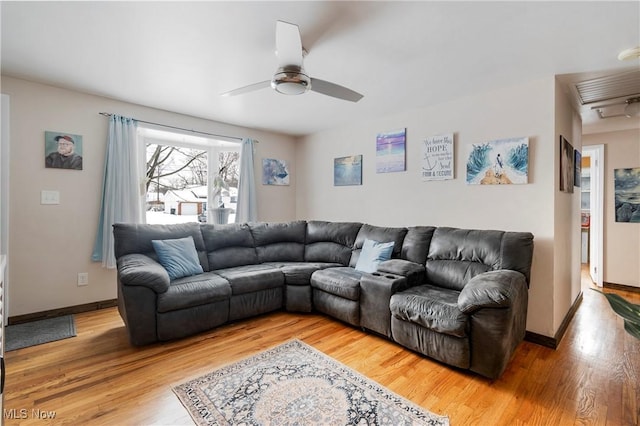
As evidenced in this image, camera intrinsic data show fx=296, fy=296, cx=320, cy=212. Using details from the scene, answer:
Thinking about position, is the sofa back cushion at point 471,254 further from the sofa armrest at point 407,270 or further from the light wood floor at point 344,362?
the light wood floor at point 344,362

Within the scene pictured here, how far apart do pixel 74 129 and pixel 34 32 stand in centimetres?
139

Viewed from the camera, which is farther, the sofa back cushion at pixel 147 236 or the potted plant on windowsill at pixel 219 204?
the potted plant on windowsill at pixel 219 204

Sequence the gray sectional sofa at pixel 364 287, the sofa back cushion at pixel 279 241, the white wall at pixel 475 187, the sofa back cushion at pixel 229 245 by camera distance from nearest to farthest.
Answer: the gray sectional sofa at pixel 364 287 → the white wall at pixel 475 187 → the sofa back cushion at pixel 229 245 → the sofa back cushion at pixel 279 241

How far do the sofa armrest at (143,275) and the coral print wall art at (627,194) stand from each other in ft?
19.4

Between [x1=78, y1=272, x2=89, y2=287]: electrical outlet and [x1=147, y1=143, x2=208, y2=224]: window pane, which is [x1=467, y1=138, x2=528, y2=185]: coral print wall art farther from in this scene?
[x1=78, y1=272, x2=89, y2=287]: electrical outlet

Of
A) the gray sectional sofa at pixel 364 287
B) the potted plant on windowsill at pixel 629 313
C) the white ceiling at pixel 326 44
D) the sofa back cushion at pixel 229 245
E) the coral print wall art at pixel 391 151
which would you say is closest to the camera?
the potted plant on windowsill at pixel 629 313

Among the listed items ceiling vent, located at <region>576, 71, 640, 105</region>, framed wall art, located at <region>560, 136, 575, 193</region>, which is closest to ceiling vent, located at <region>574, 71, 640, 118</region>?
ceiling vent, located at <region>576, 71, 640, 105</region>

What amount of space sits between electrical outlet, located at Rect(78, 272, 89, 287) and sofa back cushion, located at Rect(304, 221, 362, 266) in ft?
8.30

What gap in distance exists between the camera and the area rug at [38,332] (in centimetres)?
254

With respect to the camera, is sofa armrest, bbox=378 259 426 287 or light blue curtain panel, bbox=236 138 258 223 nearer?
sofa armrest, bbox=378 259 426 287

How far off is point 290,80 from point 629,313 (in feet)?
6.79

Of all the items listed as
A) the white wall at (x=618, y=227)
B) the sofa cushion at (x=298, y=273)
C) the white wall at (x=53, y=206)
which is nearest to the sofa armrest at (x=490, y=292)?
the sofa cushion at (x=298, y=273)

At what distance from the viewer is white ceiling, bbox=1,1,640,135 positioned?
70.4 inches

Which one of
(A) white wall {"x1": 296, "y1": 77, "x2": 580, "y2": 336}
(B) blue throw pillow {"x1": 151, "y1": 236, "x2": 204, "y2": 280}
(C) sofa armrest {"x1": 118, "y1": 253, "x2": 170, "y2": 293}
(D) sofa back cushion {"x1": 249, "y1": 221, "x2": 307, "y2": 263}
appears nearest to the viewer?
(C) sofa armrest {"x1": 118, "y1": 253, "x2": 170, "y2": 293}
